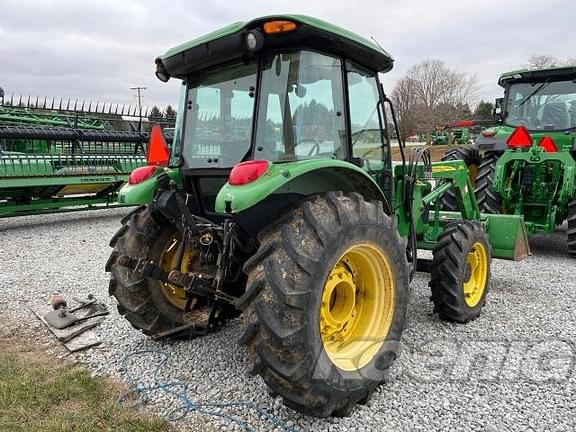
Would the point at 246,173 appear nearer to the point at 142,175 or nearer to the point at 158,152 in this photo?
the point at 142,175

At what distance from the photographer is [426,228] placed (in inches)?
182

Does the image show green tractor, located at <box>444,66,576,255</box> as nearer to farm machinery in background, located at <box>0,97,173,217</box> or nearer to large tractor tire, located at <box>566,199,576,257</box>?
large tractor tire, located at <box>566,199,576,257</box>

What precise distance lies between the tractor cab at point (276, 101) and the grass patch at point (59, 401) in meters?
1.34

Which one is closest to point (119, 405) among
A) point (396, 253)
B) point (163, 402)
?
point (163, 402)

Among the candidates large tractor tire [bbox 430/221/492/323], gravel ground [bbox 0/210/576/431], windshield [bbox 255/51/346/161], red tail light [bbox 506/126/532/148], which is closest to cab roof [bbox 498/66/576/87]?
red tail light [bbox 506/126/532/148]

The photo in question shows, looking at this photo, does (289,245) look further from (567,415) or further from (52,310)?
(52,310)

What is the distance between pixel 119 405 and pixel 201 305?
3.55ft

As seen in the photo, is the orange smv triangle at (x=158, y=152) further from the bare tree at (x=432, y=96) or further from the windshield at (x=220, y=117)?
the bare tree at (x=432, y=96)

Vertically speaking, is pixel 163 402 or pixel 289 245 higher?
pixel 289 245

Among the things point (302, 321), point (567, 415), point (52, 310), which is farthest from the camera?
point (52, 310)

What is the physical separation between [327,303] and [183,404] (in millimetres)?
1030

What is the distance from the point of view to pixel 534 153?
6.47 m

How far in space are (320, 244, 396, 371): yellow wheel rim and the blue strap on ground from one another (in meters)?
0.53

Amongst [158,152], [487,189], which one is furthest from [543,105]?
[158,152]
